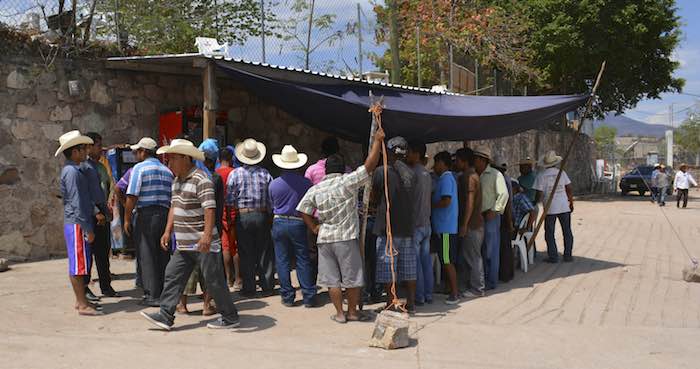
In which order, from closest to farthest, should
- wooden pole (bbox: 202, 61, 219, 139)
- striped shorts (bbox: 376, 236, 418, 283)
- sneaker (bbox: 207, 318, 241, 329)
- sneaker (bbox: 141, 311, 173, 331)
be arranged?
1. sneaker (bbox: 141, 311, 173, 331)
2. sneaker (bbox: 207, 318, 241, 329)
3. striped shorts (bbox: 376, 236, 418, 283)
4. wooden pole (bbox: 202, 61, 219, 139)

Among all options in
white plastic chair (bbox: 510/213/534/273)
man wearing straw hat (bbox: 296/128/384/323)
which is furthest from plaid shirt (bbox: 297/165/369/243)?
white plastic chair (bbox: 510/213/534/273)

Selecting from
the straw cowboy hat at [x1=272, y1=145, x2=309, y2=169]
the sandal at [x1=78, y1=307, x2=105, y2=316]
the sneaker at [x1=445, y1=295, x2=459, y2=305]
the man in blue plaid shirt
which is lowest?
the sneaker at [x1=445, y1=295, x2=459, y2=305]

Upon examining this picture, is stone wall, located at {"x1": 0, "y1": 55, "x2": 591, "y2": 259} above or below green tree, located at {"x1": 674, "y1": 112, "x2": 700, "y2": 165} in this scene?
below

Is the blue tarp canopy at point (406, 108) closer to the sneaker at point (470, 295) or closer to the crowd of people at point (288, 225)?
the crowd of people at point (288, 225)

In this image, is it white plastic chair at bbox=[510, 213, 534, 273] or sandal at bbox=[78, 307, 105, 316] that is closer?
sandal at bbox=[78, 307, 105, 316]

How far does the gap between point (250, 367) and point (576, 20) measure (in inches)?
768

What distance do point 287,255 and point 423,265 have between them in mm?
1344

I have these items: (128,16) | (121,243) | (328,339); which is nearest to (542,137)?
(128,16)

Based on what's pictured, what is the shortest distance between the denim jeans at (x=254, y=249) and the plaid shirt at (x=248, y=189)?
0.11 meters

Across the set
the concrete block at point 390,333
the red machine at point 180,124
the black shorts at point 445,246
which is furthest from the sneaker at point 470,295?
the red machine at point 180,124

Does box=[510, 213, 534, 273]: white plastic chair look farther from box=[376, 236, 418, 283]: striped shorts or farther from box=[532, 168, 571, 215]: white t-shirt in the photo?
box=[376, 236, 418, 283]: striped shorts

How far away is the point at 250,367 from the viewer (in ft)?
14.3

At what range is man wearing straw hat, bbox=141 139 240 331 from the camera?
5035 mm

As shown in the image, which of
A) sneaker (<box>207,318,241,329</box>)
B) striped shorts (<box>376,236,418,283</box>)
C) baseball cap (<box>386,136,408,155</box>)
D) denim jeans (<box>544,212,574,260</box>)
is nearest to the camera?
sneaker (<box>207,318,241,329</box>)
